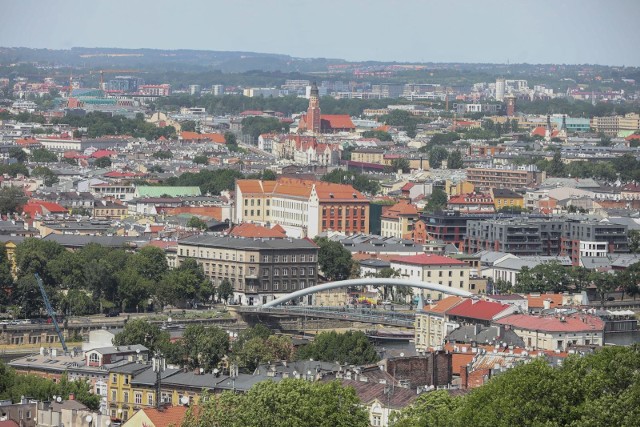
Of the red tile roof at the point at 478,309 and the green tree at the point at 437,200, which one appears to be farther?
the green tree at the point at 437,200

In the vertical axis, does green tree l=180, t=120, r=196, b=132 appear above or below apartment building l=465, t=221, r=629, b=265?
below

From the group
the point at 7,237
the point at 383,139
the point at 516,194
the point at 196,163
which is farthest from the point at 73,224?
the point at 383,139

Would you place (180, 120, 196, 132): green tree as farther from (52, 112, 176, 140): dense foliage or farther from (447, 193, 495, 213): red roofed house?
(447, 193, 495, 213): red roofed house

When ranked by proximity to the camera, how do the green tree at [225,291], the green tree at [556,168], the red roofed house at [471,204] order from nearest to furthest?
1. the green tree at [225,291]
2. the red roofed house at [471,204]
3. the green tree at [556,168]

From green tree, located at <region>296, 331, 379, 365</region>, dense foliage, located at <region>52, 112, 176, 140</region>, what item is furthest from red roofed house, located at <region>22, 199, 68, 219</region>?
dense foliage, located at <region>52, 112, 176, 140</region>

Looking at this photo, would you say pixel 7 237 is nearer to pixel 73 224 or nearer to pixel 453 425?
pixel 73 224

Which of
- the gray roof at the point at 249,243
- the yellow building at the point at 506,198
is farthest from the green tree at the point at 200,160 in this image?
the gray roof at the point at 249,243

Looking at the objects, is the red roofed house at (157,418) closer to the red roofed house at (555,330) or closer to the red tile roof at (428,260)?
the red roofed house at (555,330)
